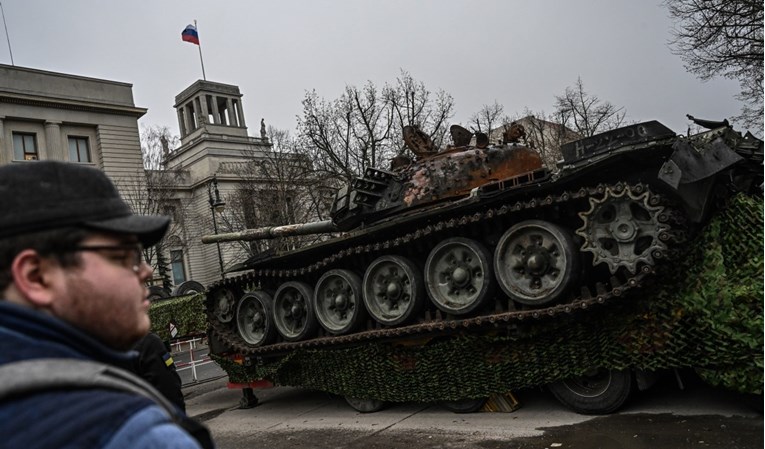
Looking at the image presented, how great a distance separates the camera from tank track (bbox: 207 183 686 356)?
18.8 ft

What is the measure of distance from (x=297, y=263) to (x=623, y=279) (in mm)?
4921

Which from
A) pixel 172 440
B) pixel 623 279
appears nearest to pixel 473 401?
pixel 623 279

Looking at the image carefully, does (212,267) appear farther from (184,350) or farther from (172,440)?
(172,440)

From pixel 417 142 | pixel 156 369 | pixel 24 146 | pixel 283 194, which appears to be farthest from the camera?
pixel 24 146

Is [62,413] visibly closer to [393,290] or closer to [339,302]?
[393,290]

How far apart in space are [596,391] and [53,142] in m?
31.7

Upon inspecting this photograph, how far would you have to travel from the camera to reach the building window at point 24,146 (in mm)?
30703

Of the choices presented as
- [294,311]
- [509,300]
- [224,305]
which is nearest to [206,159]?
[224,305]

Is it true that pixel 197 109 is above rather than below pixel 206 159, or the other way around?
above

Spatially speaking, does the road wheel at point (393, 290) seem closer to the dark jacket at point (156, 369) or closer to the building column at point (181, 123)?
the dark jacket at point (156, 369)

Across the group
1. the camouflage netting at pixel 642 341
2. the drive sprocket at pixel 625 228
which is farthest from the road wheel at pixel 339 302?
the drive sprocket at pixel 625 228

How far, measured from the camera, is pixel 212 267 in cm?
4369

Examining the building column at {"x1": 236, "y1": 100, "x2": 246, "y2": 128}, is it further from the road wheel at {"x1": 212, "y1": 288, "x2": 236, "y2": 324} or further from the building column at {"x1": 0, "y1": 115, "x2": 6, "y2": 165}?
Result: the road wheel at {"x1": 212, "y1": 288, "x2": 236, "y2": 324}

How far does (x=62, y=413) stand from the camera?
1153 millimetres
